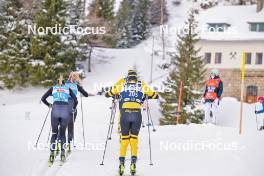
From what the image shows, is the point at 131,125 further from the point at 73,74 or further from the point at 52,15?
the point at 52,15

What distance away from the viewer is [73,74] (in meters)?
12.5

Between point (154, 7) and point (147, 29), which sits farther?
point (154, 7)

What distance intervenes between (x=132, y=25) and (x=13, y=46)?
3560 cm

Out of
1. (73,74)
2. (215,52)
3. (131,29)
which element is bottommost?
(73,74)

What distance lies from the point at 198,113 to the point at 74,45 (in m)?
15.0

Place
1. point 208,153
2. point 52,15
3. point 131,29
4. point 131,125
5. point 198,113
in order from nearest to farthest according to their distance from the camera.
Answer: point 131,125
point 208,153
point 198,113
point 52,15
point 131,29

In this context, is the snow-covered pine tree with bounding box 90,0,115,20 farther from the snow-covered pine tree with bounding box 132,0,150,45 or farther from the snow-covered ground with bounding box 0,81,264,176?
the snow-covered ground with bounding box 0,81,264,176

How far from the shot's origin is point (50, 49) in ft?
134

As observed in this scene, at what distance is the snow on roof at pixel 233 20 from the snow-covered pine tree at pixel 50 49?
14.0 m

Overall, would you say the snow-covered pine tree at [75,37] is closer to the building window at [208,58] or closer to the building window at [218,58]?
the building window at [208,58]

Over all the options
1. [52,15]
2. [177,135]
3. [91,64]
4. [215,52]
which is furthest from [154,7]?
[177,135]

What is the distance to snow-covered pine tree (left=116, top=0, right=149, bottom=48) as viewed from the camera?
2820 inches

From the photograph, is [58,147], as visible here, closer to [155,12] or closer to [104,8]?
[104,8]

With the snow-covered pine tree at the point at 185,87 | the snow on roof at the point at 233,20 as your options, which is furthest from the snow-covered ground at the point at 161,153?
the snow on roof at the point at 233,20
